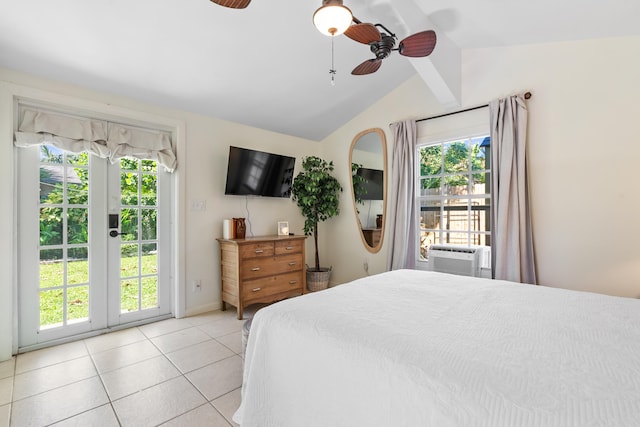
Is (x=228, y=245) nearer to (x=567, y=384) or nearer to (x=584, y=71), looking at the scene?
(x=567, y=384)

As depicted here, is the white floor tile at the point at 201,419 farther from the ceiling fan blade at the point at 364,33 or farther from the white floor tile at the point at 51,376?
the ceiling fan blade at the point at 364,33

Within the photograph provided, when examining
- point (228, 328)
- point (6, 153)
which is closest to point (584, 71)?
point (228, 328)

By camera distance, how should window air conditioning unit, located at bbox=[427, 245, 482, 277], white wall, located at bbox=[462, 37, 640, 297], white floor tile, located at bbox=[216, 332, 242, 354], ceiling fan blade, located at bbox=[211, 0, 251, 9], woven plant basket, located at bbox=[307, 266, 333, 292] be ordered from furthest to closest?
woven plant basket, located at bbox=[307, 266, 333, 292]
window air conditioning unit, located at bbox=[427, 245, 482, 277]
white floor tile, located at bbox=[216, 332, 242, 354]
white wall, located at bbox=[462, 37, 640, 297]
ceiling fan blade, located at bbox=[211, 0, 251, 9]

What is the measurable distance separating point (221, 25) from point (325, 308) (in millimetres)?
2333

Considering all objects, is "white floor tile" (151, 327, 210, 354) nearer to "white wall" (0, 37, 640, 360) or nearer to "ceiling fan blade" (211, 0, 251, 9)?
"white wall" (0, 37, 640, 360)

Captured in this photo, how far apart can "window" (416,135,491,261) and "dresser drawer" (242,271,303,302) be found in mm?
1576

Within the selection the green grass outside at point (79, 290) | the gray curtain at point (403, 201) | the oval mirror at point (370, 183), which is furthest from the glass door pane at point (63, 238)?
the gray curtain at point (403, 201)

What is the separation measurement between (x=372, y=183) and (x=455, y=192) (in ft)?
3.53

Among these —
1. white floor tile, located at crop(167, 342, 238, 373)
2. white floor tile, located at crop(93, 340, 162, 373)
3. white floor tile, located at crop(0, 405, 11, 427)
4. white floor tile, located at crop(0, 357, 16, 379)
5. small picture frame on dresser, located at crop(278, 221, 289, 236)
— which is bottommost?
white floor tile, located at crop(167, 342, 238, 373)

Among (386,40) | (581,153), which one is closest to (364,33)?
(386,40)

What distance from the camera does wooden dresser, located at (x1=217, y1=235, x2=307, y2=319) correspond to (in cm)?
329

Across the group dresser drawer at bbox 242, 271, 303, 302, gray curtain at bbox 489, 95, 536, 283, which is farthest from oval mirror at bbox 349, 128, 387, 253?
gray curtain at bbox 489, 95, 536, 283

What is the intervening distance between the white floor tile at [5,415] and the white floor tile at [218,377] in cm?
93

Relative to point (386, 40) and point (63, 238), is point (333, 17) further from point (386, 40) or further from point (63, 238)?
point (63, 238)
